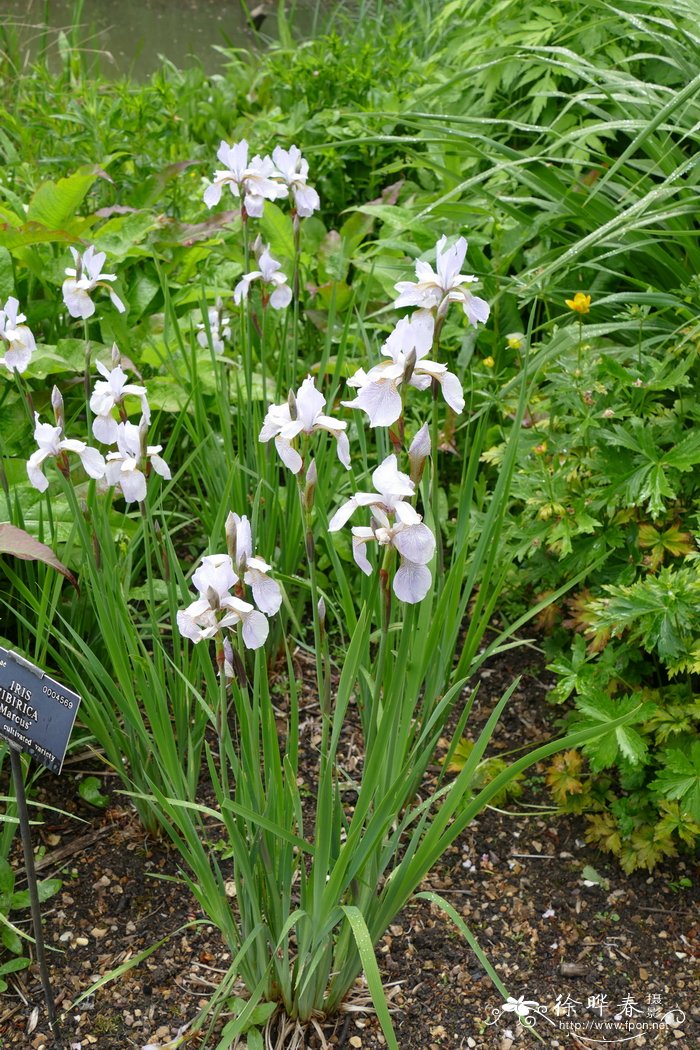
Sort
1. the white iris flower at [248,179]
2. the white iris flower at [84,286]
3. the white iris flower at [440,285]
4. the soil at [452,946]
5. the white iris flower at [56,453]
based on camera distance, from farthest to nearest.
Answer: the white iris flower at [248,179] < the white iris flower at [84,286] < the soil at [452,946] < the white iris flower at [56,453] < the white iris flower at [440,285]

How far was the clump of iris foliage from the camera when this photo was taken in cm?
129

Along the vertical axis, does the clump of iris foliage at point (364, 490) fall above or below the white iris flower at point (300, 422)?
below

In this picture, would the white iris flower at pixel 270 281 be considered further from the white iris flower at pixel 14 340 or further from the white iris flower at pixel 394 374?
the white iris flower at pixel 394 374

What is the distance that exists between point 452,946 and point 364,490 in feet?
2.83

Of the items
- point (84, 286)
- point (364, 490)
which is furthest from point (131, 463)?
point (364, 490)

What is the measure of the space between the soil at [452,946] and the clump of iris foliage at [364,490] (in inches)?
3.3

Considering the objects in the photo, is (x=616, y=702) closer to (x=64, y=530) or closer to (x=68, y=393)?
(x=64, y=530)

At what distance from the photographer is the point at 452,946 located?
1669 millimetres

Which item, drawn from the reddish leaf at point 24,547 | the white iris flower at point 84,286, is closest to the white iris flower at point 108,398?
the reddish leaf at point 24,547

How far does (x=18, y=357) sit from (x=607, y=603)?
106 cm

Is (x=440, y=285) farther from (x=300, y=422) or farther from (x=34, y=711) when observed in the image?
(x=34, y=711)

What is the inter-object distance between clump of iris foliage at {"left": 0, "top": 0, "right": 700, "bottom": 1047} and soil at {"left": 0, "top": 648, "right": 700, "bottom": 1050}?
8 cm

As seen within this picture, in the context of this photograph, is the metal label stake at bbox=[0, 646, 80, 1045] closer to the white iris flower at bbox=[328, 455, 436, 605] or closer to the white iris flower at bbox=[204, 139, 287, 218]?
the white iris flower at bbox=[328, 455, 436, 605]

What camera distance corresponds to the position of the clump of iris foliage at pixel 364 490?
50.6 inches
